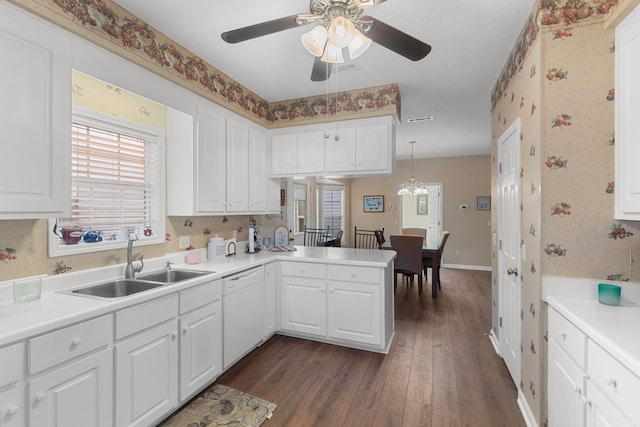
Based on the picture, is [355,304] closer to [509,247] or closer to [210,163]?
[509,247]

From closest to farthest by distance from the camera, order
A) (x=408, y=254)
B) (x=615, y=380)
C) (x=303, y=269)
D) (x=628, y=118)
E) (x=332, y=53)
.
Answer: (x=615, y=380) < (x=628, y=118) < (x=332, y=53) < (x=303, y=269) < (x=408, y=254)

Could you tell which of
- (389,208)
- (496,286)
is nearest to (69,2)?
(496,286)

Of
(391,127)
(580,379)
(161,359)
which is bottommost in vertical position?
(161,359)

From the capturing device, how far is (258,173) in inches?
133

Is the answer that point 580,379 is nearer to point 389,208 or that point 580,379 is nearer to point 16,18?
point 16,18

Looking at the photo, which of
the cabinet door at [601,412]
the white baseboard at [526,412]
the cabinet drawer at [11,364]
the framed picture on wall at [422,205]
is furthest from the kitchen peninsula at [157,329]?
the framed picture on wall at [422,205]

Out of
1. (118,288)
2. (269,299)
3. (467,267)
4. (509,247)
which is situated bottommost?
(467,267)

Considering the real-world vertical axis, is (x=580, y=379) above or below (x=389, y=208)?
below

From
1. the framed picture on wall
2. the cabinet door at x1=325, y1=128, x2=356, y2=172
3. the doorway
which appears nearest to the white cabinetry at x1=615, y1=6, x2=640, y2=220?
the cabinet door at x1=325, y1=128, x2=356, y2=172

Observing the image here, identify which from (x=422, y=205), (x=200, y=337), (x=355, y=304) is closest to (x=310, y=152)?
(x=355, y=304)

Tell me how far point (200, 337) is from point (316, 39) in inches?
81.2

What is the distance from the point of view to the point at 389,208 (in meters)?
7.48

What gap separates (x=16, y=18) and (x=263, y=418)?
2.56 meters

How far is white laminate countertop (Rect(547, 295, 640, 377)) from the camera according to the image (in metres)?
1.04
